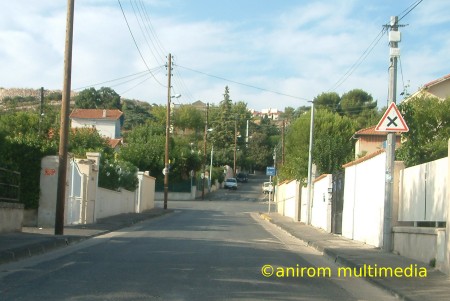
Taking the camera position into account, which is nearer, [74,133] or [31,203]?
[31,203]

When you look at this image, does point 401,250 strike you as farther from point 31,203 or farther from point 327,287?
point 31,203

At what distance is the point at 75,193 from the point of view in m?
26.0

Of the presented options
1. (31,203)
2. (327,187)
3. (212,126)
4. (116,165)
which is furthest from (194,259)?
(212,126)

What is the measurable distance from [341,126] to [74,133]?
2514 centimetres

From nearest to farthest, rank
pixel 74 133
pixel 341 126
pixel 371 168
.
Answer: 1. pixel 371 168
2. pixel 74 133
3. pixel 341 126

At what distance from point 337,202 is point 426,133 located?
5.14 metres

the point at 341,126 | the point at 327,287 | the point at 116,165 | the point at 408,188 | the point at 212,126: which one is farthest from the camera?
the point at 212,126

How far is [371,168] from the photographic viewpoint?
20828 mm

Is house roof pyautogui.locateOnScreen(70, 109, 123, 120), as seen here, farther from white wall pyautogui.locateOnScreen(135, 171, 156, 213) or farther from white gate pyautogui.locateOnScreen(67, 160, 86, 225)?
white gate pyautogui.locateOnScreen(67, 160, 86, 225)

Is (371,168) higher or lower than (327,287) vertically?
higher

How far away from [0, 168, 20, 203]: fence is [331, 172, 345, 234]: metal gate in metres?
12.6

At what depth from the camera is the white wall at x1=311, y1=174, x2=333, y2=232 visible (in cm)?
2868

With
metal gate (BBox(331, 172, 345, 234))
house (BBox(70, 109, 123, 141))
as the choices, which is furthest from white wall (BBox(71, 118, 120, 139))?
metal gate (BBox(331, 172, 345, 234))

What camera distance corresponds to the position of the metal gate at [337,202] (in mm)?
26758
